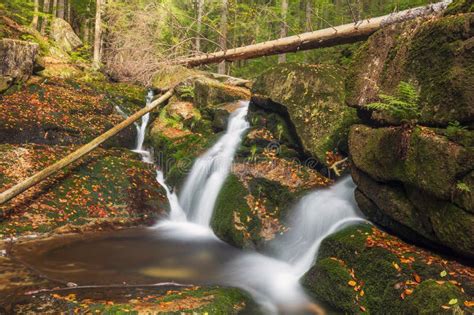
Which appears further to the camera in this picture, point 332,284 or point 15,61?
point 15,61

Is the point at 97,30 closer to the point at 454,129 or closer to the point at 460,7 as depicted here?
the point at 460,7

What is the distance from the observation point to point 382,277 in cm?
506

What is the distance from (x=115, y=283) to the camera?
229 inches

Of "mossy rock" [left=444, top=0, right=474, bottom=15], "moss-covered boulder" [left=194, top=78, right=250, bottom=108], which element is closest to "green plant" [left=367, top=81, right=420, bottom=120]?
"mossy rock" [left=444, top=0, right=474, bottom=15]

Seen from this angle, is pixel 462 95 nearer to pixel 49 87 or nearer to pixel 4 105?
pixel 4 105

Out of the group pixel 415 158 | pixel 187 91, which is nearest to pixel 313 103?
pixel 415 158

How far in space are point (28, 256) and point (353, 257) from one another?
6.10 m

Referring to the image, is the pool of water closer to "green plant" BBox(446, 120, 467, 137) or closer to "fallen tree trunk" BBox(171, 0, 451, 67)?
"green plant" BBox(446, 120, 467, 137)

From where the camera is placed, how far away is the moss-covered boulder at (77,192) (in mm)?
8305

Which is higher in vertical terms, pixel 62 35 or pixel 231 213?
pixel 62 35

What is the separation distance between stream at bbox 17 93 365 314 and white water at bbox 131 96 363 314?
0.02m

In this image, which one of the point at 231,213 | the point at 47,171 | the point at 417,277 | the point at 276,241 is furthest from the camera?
the point at 47,171

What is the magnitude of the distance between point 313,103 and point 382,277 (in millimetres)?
5142

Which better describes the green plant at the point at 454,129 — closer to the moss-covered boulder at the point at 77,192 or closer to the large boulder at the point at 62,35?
the moss-covered boulder at the point at 77,192
